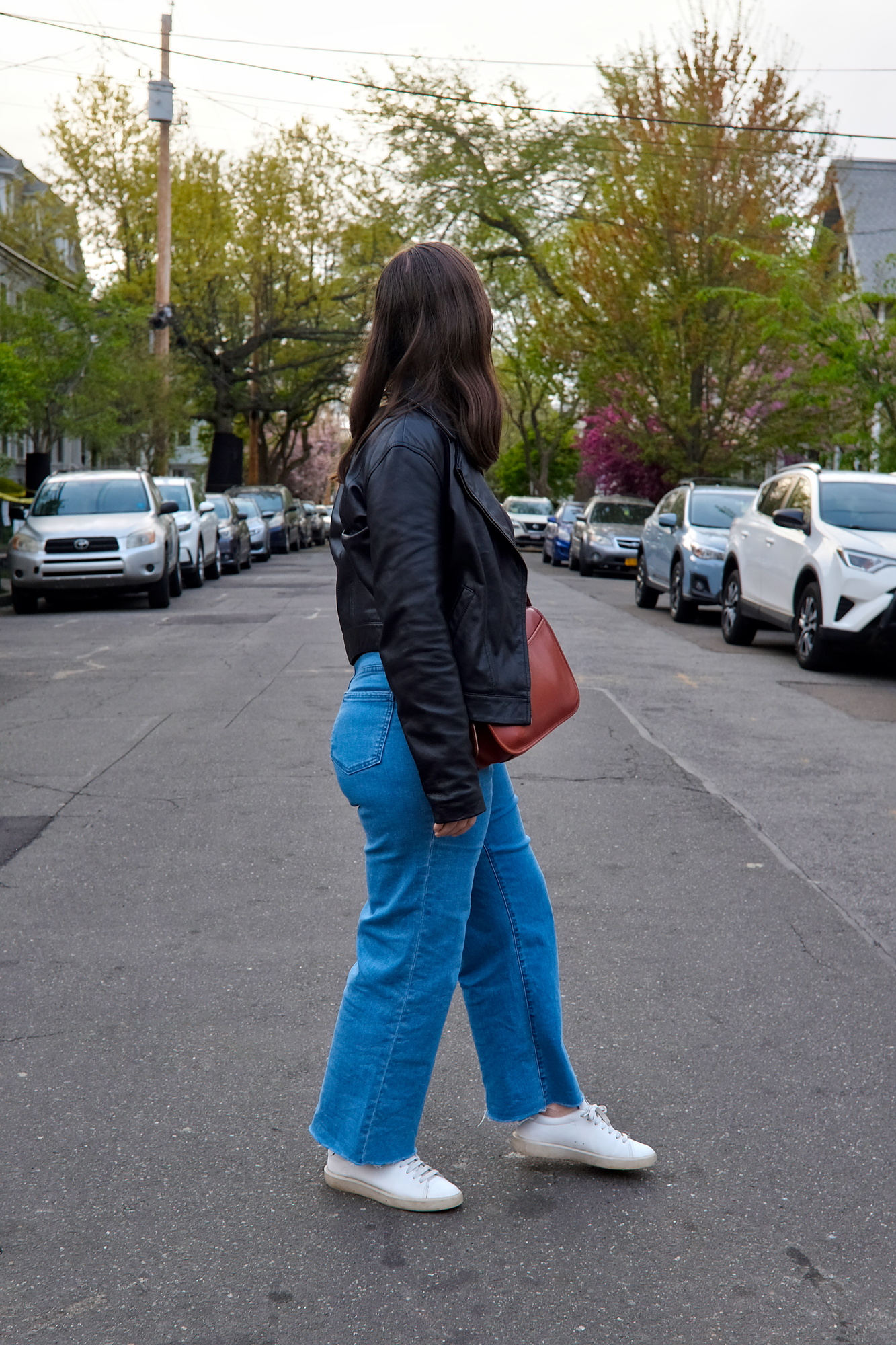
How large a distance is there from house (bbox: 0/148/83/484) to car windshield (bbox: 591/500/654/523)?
48.7 feet

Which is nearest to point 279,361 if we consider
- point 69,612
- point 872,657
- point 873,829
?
point 69,612

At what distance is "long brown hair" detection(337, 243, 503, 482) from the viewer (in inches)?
106

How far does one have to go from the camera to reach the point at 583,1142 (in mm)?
3047

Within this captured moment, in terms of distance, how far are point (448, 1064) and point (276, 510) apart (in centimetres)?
3415

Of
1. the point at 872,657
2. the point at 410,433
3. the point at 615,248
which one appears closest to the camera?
the point at 410,433

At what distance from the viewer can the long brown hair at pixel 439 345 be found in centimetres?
269

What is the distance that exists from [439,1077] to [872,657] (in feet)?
34.8

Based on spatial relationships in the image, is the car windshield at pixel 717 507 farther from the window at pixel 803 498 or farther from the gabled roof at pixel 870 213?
the gabled roof at pixel 870 213

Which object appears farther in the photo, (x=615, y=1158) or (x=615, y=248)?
(x=615, y=248)

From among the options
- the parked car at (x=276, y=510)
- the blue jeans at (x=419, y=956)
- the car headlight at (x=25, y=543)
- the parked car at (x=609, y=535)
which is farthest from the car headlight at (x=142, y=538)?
the parked car at (x=276, y=510)

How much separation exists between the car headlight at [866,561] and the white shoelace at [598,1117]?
30.0ft

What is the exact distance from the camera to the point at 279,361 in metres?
48.2

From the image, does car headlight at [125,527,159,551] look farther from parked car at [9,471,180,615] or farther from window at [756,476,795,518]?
window at [756,476,795,518]

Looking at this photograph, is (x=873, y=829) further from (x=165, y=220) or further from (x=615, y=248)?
(x=165, y=220)
